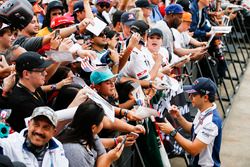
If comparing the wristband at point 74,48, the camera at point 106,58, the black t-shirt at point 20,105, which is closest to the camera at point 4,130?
the black t-shirt at point 20,105

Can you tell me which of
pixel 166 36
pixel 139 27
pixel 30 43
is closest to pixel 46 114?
pixel 30 43

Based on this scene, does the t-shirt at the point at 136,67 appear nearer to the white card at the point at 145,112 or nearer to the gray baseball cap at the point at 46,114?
the white card at the point at 145,112

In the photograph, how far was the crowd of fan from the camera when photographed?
3676mm

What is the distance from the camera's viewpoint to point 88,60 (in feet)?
17.5

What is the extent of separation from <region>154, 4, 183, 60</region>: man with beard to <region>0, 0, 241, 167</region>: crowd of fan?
2cm

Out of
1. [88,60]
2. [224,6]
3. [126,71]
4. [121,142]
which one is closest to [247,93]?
[224,6]

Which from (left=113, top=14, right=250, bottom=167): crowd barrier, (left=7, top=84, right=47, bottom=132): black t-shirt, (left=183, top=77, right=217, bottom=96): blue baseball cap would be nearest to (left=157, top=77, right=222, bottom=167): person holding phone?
(left=183, top=77, right=217, bottom=96): blue baseball cap

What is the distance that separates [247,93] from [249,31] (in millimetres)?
4259

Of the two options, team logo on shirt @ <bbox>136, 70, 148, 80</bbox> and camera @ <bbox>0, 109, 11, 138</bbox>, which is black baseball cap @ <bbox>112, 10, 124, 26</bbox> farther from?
camera @ <bbox>0, 109, 11, 138</bbox>

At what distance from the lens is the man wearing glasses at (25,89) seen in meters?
4.21

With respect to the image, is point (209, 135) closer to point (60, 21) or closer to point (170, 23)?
point (60, 21)

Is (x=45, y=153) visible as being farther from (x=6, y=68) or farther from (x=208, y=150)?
(x=208, y=150)

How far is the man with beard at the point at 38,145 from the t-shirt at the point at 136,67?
254 centimetres

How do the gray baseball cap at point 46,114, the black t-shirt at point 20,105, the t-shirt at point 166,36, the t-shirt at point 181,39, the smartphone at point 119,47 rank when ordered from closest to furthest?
the gray baseball cap at point 46,114 → the black t-shirt at point 20,105 → the smartphone at point 119,47 → the t-shirt at point 166,36 → the t-shirt at point 181,39
